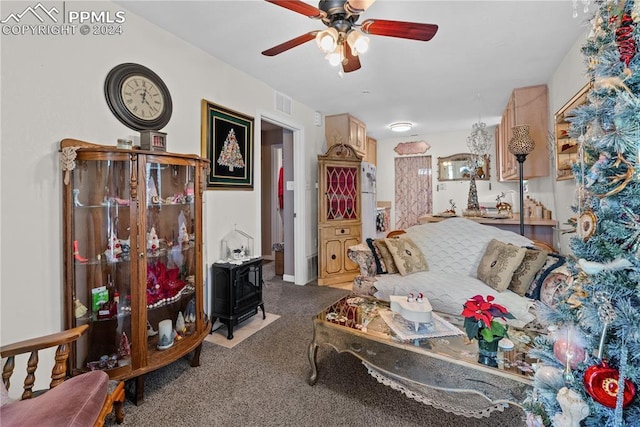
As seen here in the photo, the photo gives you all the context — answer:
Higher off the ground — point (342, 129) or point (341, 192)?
point (342, 129)

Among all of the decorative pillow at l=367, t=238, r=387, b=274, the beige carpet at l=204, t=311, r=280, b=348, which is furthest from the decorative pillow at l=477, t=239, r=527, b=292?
the beige carpet at l=204, t=311, r=280, b=348

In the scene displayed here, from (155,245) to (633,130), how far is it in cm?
229

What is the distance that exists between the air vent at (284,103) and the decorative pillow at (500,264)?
2783 millimetres

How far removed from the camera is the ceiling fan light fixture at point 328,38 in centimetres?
160

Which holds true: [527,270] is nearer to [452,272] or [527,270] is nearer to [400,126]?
[452,272]

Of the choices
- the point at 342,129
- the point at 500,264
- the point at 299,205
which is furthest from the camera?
the point at 342,129


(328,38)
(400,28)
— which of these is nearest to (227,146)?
(328,38)

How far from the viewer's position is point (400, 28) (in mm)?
1596

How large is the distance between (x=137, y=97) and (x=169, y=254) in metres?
1.18

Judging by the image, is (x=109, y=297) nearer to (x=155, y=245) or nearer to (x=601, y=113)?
(x=155, y=245)

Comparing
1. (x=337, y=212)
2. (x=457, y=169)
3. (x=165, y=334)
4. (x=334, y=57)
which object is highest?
(x=334, y=57)

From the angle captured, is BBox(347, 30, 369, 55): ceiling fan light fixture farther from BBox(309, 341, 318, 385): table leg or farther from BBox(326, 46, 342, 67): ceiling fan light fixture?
BBox(309, 341, 318, 385): table leg

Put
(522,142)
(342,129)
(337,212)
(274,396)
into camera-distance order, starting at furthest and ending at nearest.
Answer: (342,129) < (337,212) < (522,142) < (274,396)

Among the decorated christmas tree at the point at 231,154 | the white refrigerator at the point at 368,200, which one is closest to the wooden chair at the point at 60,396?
the decorated christmas tree at the point at 231,154
